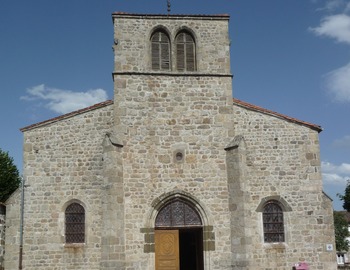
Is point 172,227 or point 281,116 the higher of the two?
point 281,116

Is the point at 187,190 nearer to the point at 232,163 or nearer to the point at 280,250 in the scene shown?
the point at 232,163

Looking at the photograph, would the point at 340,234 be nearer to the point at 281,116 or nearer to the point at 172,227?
the point at 281,116

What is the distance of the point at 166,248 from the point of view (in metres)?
15.1

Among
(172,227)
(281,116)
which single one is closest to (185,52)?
(281,116)

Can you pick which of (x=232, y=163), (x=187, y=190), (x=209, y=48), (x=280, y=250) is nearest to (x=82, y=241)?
(x=187, y=190)

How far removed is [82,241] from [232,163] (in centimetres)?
583

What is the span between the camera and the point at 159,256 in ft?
49.3

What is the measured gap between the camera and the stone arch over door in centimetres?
1484

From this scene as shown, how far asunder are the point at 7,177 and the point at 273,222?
15.3m

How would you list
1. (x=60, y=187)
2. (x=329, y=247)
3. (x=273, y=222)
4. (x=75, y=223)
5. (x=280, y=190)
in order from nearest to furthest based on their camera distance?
(x=75, y=223) → (x=60, y=187) → (x=329, y=247) → (x=273, y=222) → (x=280, y=190)

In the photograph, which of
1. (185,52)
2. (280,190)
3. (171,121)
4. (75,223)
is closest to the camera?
(75,223)

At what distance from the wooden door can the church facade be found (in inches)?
1.4

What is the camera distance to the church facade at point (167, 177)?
14594 mm

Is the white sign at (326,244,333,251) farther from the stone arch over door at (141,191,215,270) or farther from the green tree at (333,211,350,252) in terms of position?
the green tree at (333,211,350,252)
